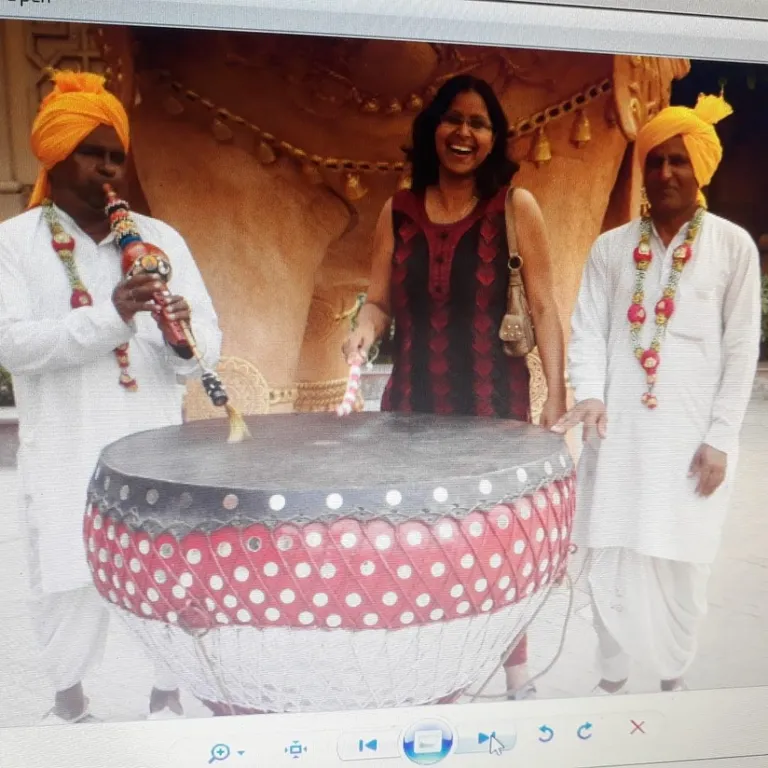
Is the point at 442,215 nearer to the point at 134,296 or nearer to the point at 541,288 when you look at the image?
the point at 541,288

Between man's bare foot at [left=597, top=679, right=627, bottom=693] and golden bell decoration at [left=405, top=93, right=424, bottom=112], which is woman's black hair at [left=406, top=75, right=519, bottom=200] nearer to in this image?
golden bell decoration at [left=405, top=93, right=424, bottom=112]

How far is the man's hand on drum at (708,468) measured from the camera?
1066mm

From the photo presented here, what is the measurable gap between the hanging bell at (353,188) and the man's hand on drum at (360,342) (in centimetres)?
18

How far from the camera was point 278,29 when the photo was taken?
0.94 metres

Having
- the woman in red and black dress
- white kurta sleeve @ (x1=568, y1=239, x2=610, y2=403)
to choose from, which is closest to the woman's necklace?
the woman in red and black dress

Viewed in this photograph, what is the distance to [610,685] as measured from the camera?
108 cm

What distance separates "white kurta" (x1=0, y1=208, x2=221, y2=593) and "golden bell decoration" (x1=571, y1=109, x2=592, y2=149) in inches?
22.2

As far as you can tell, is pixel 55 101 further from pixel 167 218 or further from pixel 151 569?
pixel 151 569

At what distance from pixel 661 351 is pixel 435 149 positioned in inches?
16.9

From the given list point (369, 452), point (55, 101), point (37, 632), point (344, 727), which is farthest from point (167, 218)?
point (344, 727)

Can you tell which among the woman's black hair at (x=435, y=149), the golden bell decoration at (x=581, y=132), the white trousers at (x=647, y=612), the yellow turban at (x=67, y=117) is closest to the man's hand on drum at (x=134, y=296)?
the yellow turban at (x=67, y=117)

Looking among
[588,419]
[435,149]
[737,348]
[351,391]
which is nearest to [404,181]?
[435,149]

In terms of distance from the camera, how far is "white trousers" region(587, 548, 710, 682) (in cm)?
107

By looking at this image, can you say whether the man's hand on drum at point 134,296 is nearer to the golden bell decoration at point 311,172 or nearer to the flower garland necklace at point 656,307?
the golden bell decoration at point 311,172
